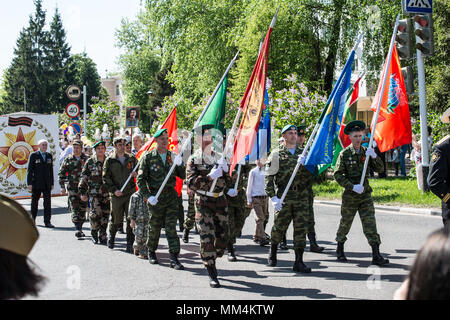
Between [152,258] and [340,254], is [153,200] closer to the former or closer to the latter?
[152,258]

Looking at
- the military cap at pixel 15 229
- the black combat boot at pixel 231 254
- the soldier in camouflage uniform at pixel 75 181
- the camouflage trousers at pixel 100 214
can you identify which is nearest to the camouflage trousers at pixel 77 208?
the soldier in camouflage uniform at pixel 75 181

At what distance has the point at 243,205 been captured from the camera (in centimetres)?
917

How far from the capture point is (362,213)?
309 inches

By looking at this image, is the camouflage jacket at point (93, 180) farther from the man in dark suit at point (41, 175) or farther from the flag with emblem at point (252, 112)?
the flag with emblem at point (252, 112)

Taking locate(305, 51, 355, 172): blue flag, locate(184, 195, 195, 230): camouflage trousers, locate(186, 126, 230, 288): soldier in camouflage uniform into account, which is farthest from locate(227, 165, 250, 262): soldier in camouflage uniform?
locate(186, 126, 230, 288): soldier in camouflage uniform

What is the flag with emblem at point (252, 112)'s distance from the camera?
7270 millimetres

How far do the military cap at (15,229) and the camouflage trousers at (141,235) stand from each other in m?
7.10

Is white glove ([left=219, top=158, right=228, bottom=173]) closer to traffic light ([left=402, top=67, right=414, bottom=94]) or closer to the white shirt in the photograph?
the white shirt

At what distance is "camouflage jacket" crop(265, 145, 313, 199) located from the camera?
7543 millimetres

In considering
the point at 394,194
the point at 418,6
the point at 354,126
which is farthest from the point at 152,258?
the point at 394,194

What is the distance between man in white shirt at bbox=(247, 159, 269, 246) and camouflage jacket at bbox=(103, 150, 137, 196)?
2.21 meters

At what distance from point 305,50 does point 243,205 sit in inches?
717

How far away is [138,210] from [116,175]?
114cm

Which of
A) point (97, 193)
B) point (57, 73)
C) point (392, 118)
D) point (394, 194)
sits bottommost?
point (394, 194)
